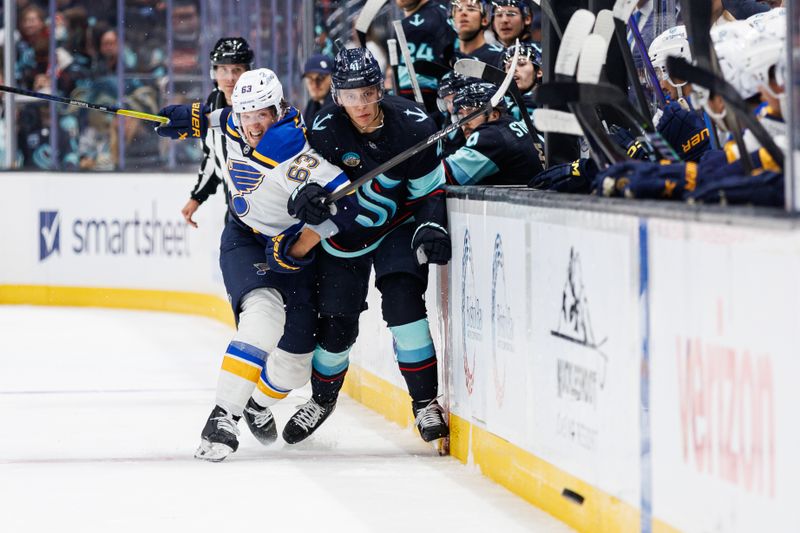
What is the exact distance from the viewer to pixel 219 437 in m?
4.64

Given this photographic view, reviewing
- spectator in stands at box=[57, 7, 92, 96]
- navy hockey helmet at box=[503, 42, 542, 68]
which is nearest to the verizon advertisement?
navy hockey helmet at box=[503, 42, 542, 68]

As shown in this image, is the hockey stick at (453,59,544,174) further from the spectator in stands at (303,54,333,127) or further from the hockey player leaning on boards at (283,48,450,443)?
the spectator in stands at (303,54,333,127)

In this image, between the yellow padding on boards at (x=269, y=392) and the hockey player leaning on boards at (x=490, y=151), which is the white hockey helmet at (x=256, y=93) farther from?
the yellow padding on boards at (x=269, y=392)

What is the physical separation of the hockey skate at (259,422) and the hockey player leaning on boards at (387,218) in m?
0.39

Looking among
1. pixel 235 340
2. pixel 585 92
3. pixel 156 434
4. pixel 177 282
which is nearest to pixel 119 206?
pixel 177 282

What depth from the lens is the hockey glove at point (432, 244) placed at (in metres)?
4.67

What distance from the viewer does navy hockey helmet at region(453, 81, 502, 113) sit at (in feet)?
16.1

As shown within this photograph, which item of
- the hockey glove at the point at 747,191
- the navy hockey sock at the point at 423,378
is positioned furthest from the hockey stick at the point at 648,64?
the hockey glove at the point at 747,191

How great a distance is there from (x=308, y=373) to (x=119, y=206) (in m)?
5.33

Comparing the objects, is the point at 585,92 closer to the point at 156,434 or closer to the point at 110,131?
the point at 156,434

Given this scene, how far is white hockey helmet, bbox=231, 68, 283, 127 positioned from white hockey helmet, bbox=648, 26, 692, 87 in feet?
3.70

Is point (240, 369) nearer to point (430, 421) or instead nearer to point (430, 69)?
point (430, 421)

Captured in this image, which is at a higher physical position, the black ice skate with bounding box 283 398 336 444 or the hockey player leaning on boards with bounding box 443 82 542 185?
the hockey player leaning on boards with bounding box 443 82 542 185

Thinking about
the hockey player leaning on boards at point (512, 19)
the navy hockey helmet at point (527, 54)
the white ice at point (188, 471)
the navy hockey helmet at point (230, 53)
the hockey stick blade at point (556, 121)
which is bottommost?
the white ice at point (188, 471)
